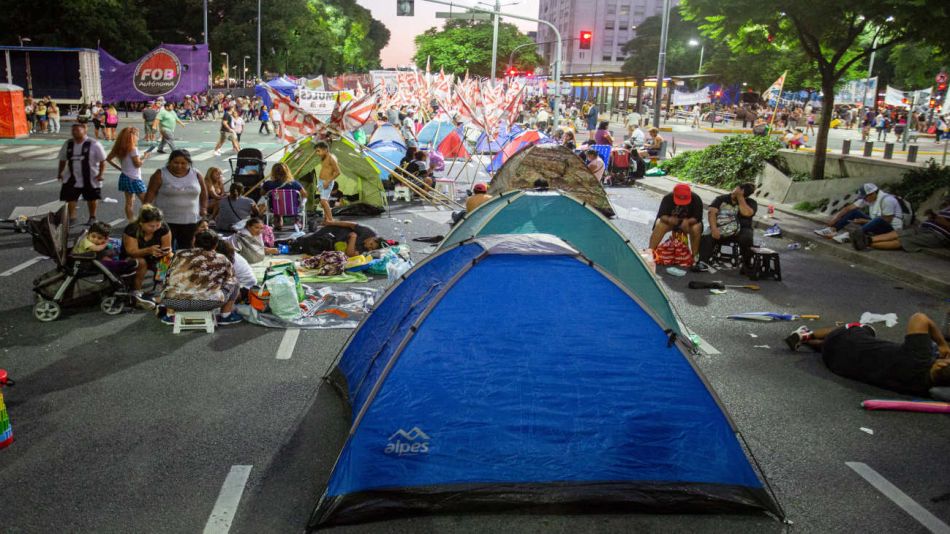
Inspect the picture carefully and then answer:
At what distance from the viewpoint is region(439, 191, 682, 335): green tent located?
24.6ft

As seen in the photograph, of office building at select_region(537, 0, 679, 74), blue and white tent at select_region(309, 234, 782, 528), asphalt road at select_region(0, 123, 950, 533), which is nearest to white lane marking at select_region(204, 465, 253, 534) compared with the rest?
asphalt road at select_region(0, 123, 950, 533)

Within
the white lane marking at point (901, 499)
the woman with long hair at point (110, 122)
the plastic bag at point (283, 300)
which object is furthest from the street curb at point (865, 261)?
the woman with long hair at point (110, 122)

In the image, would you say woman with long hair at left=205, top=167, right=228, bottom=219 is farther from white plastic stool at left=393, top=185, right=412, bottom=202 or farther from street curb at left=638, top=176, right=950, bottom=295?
street curb at left=638, top=176, right=950, bottom=295

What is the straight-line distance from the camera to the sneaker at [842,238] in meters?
12.4

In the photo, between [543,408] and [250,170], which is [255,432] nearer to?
[543,408]

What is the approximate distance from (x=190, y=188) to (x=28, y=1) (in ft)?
140

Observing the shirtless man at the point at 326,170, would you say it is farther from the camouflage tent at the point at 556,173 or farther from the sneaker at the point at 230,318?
the sneaker at the point at 230,318

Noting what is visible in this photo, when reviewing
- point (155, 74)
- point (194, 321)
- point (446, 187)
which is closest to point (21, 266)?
point (194, 321)

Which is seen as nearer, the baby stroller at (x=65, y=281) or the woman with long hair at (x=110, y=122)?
the baby stroller at (x=65, y=281)

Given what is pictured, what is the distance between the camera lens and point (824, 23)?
49.1ft

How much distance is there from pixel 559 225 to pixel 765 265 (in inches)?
157

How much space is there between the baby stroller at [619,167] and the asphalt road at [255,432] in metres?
12.0

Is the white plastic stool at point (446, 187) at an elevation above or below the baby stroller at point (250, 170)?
below

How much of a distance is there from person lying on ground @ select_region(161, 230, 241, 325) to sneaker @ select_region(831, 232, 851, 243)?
401 inches
